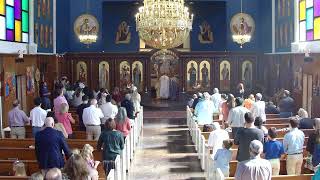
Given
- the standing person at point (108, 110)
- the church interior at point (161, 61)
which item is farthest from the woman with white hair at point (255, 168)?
the standing person at point (108, 110)

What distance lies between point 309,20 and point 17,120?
12.7m

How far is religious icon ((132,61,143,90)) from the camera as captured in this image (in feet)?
98.4

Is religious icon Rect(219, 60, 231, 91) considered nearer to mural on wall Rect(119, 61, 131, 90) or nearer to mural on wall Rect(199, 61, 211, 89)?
mural on wall Rect(199, 61, 211, 89)

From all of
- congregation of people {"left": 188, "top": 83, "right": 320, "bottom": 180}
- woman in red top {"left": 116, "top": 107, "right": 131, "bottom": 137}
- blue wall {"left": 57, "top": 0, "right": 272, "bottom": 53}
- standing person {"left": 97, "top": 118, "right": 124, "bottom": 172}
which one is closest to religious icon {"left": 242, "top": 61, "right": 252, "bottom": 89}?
blue wall {"left": 57, "top": 0, "right": 272, "bottom": 53}

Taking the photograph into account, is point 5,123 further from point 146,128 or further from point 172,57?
point 172,57

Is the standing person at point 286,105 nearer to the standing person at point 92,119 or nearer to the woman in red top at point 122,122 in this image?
the woman in red top at point 122,122

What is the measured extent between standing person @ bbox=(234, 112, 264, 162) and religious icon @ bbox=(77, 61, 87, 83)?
20830mm

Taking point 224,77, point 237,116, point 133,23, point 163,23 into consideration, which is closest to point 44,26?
point 133,23

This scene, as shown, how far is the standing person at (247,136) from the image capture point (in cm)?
974

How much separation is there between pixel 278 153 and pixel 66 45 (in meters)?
22.1

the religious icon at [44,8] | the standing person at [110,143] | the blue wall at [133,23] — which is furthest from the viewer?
the blue wall at [133,23]

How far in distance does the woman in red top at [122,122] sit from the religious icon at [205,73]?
1645 centimetres

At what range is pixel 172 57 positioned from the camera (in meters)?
29.8

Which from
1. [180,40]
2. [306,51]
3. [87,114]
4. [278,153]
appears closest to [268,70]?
[306,51]
